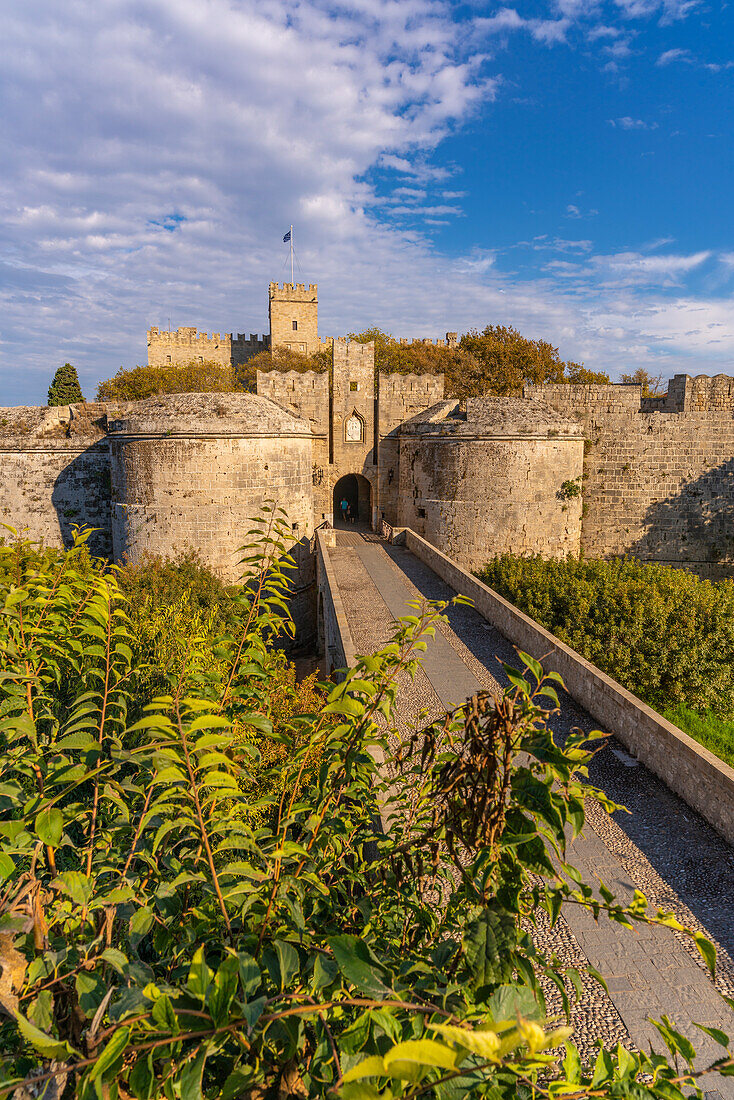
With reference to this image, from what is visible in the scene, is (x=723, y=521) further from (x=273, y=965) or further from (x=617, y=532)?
(x=273, y=965)

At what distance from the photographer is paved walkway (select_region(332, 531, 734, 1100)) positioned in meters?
3.62

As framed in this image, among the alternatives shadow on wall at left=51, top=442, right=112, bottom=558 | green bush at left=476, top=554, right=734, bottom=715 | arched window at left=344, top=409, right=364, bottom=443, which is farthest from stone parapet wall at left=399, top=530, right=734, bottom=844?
shadow on wall at left=51, top=442, right=112, bottom=558

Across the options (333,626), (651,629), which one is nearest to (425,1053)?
(333,626)

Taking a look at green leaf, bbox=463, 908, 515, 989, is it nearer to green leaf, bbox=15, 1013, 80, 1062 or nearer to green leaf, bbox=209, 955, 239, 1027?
green leaf, bbox=209, 955, 239, 1027

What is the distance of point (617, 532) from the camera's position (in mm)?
18344

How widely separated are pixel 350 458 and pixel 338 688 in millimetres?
18654

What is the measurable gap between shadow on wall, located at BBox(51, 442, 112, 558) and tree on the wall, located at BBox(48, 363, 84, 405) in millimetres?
20962

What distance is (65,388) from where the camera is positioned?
3591 centimetres

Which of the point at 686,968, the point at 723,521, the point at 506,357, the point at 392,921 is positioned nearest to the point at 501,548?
the point at 723,521

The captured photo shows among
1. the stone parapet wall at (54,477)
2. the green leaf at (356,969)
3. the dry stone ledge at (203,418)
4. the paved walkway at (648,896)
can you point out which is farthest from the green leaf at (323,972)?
the stone parapet wall at (54,477)

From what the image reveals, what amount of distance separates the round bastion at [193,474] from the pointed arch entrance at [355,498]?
6249mm

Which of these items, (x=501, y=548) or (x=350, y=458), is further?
(x=350, y=458)

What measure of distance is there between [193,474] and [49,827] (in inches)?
535

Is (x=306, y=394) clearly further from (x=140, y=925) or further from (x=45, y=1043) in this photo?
(x=45, y=1043)
